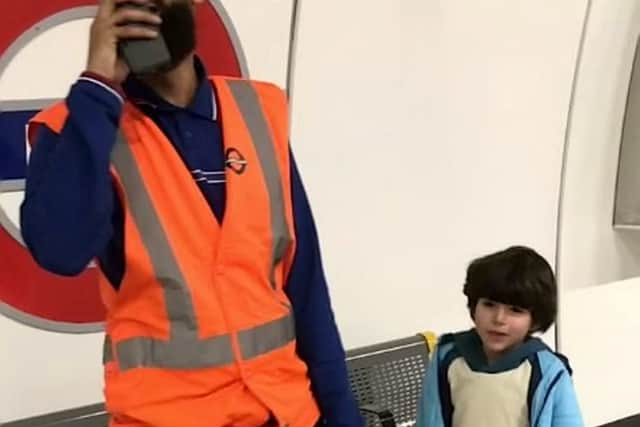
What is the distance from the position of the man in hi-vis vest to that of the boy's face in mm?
766

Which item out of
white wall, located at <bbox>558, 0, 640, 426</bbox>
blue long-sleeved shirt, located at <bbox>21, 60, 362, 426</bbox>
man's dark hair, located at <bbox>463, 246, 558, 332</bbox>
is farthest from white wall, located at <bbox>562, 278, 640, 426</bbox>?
blue long-sleeved shirt, located at <bbox>21, 60, 362, 426</bbox>

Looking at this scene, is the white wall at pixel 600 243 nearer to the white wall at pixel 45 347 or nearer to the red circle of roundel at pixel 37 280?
the red circle of roundel at pixel 37 280

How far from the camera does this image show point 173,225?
6.72 ft

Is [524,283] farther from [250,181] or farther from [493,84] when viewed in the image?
[493,84]

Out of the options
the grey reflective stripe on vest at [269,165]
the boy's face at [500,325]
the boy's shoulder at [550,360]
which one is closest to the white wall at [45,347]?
the grey reflective stripe on vest at [269,165]

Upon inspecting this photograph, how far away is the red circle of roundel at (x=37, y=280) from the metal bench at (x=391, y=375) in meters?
0.93

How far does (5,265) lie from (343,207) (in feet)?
4.04

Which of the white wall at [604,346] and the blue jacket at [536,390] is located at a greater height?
the blue jacket at [536,390]

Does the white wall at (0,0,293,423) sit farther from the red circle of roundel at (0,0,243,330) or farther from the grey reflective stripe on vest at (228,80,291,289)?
the grey reflective stripe on vest at (228,80,291,289)

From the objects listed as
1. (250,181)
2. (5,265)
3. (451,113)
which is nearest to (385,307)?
(451,113)

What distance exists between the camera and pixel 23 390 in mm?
3029

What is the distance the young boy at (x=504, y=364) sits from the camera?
281cm

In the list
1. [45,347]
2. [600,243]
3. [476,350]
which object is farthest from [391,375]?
[600,243]

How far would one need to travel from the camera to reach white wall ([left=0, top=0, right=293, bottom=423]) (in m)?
2.96
